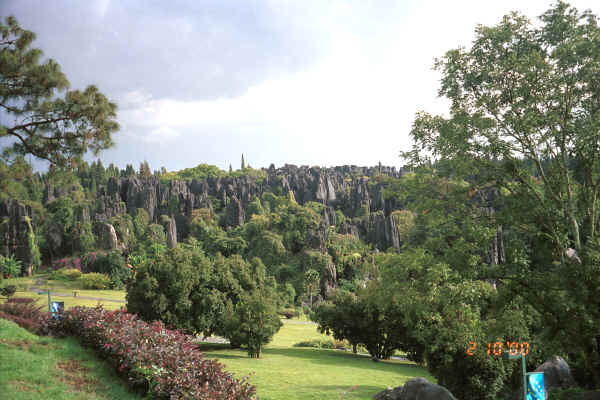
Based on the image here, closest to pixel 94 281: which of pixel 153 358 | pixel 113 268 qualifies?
pixel 113 268

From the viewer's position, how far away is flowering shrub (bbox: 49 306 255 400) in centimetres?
765

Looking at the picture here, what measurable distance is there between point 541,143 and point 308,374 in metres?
13.5

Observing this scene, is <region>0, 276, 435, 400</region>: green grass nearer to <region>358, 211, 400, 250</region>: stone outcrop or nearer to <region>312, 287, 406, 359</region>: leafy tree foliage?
<region>312, 287, 406, 359</region>: leafy tree foliage

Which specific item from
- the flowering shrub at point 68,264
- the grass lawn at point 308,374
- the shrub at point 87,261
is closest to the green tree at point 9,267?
the flowering shrub at point 68,264

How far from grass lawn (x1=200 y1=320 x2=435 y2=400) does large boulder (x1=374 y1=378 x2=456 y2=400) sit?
125cm

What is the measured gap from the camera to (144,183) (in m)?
102

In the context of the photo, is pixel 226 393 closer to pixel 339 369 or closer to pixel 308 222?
pixel 339 369

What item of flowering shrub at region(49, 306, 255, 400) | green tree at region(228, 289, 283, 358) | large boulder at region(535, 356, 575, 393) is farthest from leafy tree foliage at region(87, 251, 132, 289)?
large boulder at region(535, 356, 575, 393)

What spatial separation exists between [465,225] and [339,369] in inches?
484

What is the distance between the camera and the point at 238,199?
95.2 metres

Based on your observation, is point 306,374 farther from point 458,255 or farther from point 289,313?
point 289,313

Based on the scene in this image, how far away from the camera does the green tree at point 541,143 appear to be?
380 inches

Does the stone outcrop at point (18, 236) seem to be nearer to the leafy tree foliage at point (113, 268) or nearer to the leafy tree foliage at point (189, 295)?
the leafy tree foliage at point (113, 268)

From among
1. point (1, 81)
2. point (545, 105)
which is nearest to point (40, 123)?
point (1, 81)
